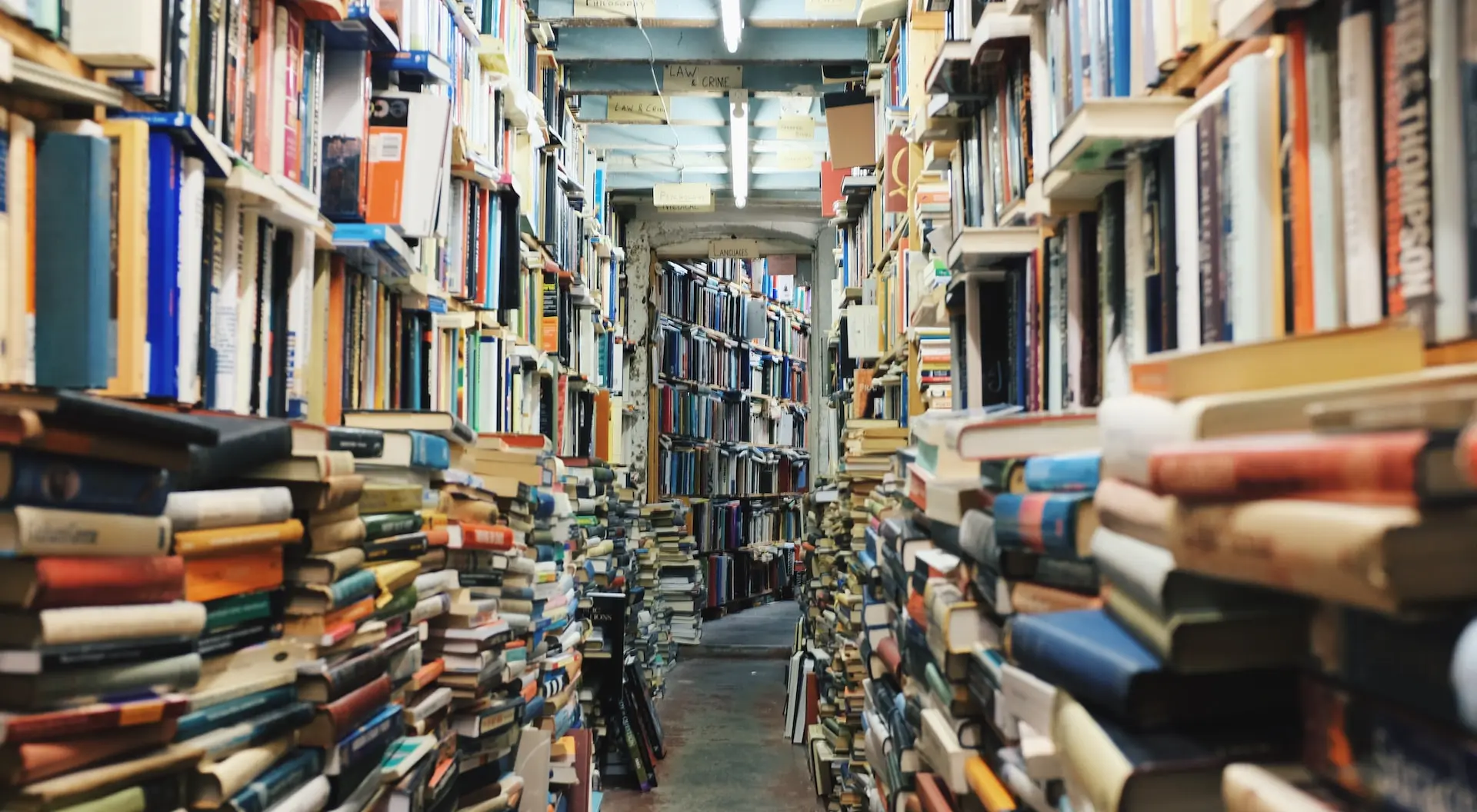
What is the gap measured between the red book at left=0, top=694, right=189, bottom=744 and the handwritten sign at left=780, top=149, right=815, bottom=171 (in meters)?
5.79

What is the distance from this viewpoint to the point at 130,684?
958 mm

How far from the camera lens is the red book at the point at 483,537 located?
2122 millimetres

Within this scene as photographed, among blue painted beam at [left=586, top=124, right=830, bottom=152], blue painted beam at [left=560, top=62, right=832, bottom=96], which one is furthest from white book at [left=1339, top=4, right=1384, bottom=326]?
blue painted beam at [left=586, top=124, right=830, bottom=152]

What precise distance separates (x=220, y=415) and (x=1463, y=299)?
1.30 metres

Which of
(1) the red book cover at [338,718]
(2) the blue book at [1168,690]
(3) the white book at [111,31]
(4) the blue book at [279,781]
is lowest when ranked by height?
(4) the blue book at [279,781]

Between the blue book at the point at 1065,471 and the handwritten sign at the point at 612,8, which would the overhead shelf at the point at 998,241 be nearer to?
the blue book at the point at 1065,471

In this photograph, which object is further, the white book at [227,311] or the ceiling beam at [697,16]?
the ceiling beam at [697,16]

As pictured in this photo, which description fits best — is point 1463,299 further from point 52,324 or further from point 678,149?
point 678,149

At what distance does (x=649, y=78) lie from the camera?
5871 mm

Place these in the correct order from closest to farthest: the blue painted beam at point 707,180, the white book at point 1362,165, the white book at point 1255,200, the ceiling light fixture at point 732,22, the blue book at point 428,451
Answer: the white book at point 1362,165 < the white book at point 1255,200 < the blue book at point 428,451 < the ceiling light fixture at point 732,22 < the blue painted beam at point 707,180

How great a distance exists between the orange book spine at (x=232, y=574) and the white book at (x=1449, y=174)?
1.11 metres

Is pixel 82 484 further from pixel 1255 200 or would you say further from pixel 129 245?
pixel 1255 200

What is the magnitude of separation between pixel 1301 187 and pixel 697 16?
4235 mm

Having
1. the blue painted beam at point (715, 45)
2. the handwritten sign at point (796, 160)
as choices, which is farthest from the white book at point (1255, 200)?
the handwritten sign at point (796, 160)
